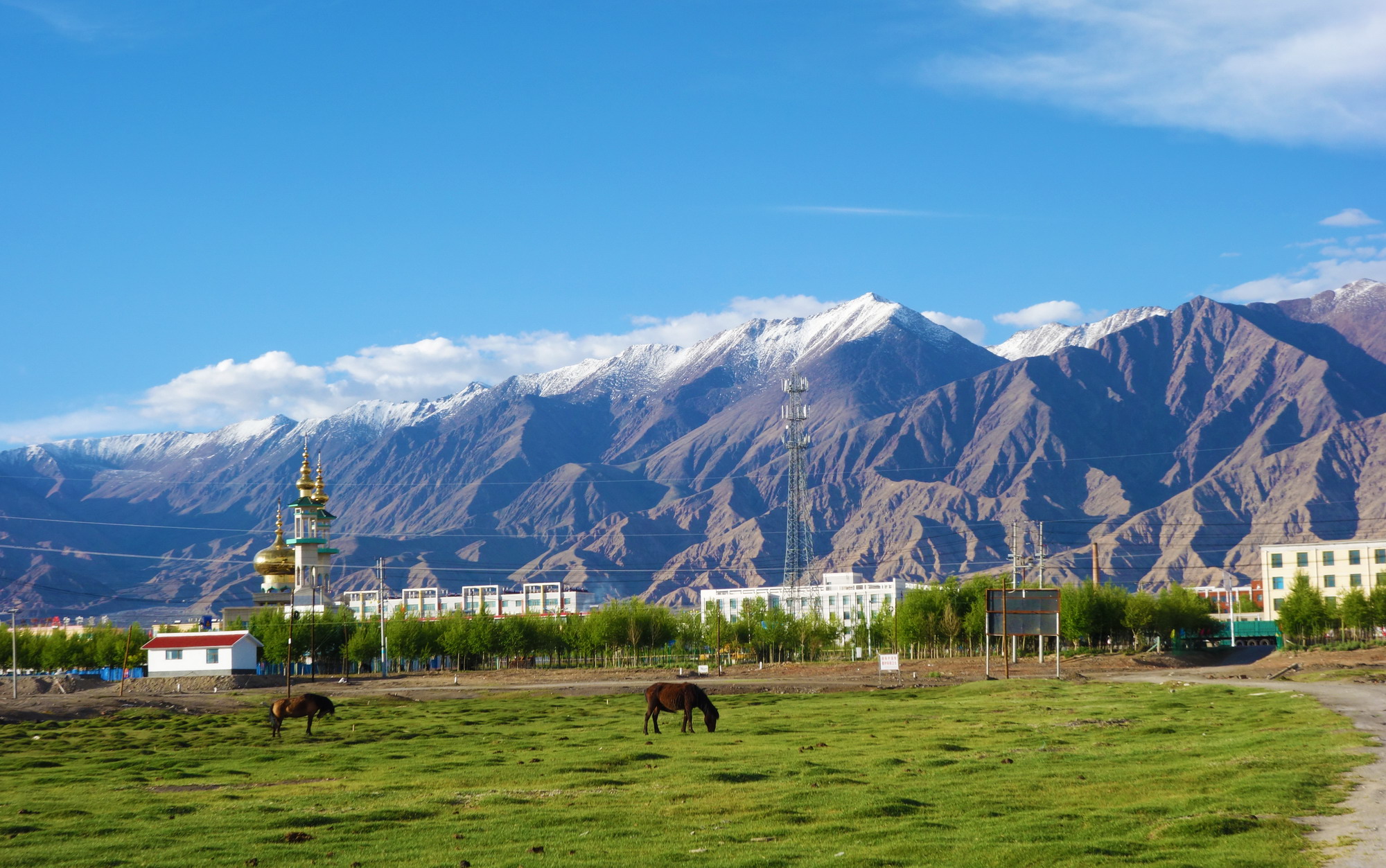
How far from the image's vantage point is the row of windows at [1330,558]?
183375mm

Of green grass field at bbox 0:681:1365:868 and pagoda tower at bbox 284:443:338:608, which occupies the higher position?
pagoda tower at bbox 284:443:338:608

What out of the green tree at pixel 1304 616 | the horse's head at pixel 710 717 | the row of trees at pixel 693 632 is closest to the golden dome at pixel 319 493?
the row of trees at pixel 693 632

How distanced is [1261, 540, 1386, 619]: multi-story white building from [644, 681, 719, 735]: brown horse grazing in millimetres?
156630

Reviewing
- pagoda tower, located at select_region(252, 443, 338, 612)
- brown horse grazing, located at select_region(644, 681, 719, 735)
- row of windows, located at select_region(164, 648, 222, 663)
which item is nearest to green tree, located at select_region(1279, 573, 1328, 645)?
row of windows, located at select_region(164, 648, 222, 663)

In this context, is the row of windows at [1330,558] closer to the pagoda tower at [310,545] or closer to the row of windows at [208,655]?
the pagoda tower at [310,545]

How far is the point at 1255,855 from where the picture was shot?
18500mm

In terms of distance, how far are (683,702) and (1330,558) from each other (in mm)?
173568

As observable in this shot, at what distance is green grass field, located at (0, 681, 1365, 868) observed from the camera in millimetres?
20469

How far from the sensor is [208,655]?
125375 mm

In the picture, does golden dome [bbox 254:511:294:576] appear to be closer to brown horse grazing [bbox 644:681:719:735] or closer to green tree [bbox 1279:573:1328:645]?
green tree [bbox 1279:573:1328:645]

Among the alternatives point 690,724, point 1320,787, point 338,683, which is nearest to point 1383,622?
point 338,683

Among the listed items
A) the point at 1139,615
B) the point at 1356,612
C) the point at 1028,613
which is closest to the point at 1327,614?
the point at 1356,612

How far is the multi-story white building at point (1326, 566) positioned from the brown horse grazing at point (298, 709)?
6334 inches

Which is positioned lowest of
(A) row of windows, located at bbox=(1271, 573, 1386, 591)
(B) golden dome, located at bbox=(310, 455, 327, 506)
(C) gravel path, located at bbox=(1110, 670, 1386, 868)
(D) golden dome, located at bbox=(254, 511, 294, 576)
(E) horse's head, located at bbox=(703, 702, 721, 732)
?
(A) row of windows, located at bbox=(1271, 573, 1386, 591)
